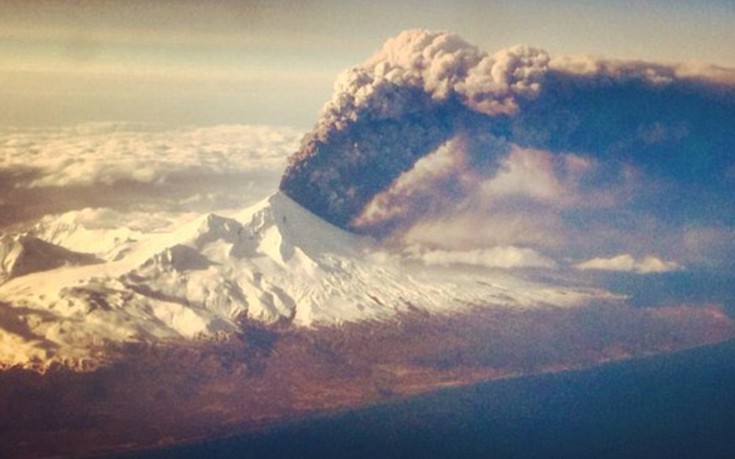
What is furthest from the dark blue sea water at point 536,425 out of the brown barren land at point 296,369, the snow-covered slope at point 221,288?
the snow-covered slope at point 221,288

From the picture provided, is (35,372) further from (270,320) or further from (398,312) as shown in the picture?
(398,312)

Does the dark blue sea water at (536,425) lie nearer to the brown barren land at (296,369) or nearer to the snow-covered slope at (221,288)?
the brown barren land at (296,369)

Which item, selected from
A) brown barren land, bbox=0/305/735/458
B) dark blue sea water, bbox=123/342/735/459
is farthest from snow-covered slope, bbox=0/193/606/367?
dark blue sea water, bbox=123/342/735/459

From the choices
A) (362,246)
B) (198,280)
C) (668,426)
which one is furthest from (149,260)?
(668,426)

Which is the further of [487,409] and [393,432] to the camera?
[487,409]

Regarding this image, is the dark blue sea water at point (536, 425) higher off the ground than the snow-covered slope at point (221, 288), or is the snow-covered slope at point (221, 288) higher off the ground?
the snow-covered slope at point (221, 288)
